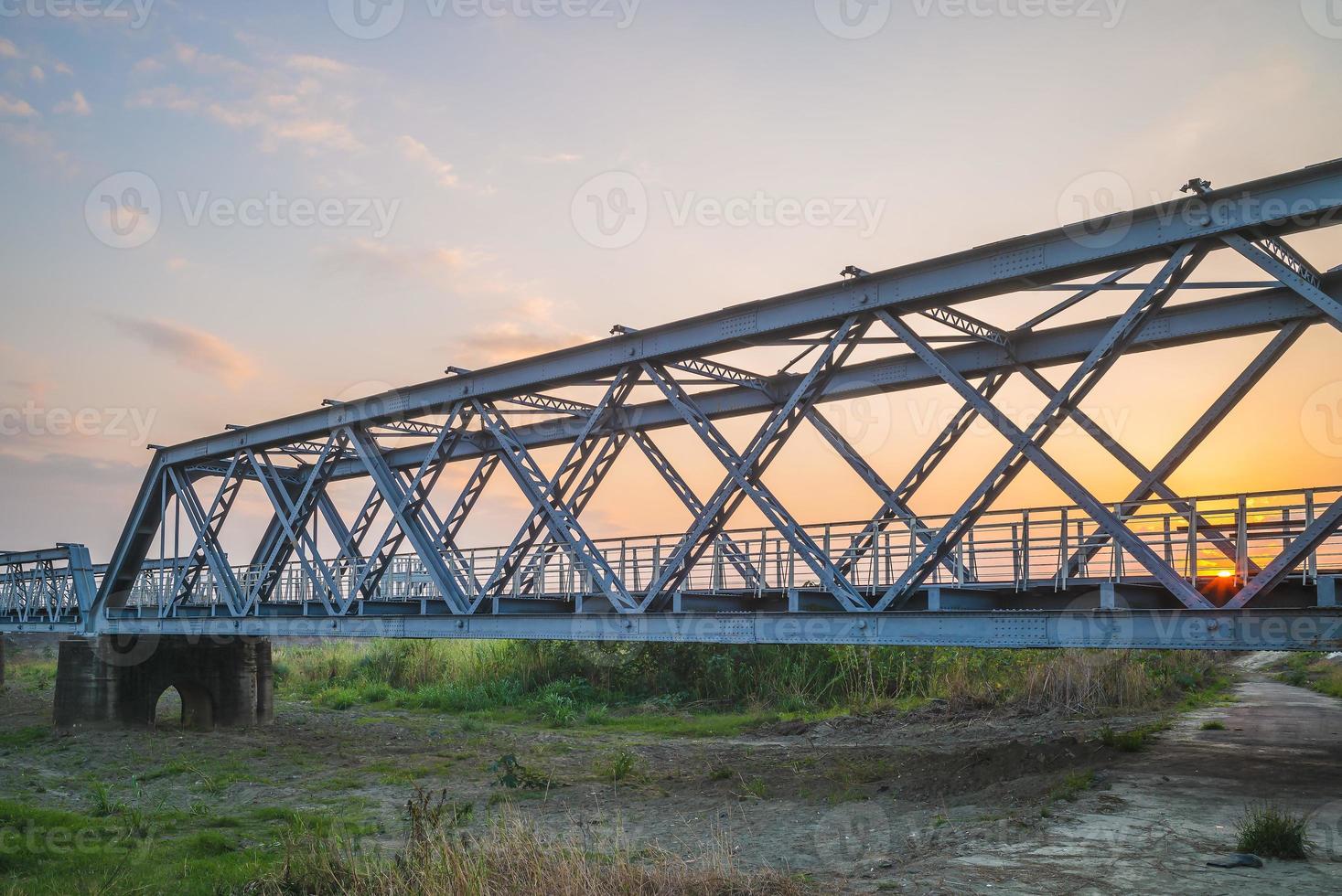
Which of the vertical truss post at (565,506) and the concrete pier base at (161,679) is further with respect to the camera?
the concrete pier base at (161,679)

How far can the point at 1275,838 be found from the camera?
11.3 m

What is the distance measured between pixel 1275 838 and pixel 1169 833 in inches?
56.6

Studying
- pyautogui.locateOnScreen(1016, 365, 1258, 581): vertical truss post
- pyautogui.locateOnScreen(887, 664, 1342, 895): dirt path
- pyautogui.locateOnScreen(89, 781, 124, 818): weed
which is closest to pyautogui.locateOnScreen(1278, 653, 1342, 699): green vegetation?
pyautogui.locateOnScreen(887, 664, 1342, 895): dirt path

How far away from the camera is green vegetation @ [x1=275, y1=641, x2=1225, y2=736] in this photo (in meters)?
27.7

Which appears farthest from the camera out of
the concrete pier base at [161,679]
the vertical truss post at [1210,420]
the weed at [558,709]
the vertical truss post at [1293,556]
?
the weed at [558,709]

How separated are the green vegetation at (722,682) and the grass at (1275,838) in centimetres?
1513

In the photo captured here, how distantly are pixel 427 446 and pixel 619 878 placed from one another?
71.1 ft

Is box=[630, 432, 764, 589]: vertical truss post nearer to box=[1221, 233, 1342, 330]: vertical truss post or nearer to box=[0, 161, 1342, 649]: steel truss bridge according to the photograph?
box=[0, 161, 1342, 649]: steel truss bridge

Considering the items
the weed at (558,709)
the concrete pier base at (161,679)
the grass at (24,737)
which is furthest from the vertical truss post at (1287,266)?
the grass at (24,737)

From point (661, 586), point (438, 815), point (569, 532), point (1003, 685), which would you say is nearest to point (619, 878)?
point (438, 815)

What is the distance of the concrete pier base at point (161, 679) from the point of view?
103 feet

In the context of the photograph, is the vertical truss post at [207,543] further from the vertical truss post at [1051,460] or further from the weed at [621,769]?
the vertical truss post at [1051,460]

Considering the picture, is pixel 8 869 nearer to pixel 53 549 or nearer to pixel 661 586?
pixel 661 586

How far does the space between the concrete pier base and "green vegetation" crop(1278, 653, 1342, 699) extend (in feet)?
112
